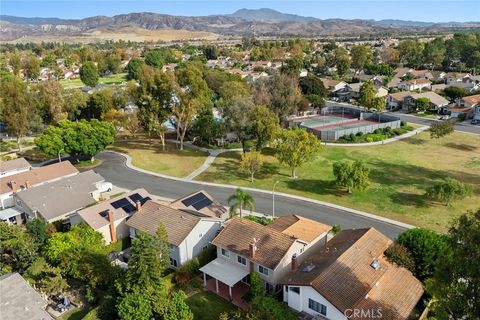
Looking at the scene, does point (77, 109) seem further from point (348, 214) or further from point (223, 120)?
point (348, 214)

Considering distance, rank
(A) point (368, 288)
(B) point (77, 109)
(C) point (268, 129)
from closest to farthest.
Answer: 1. (A) point (368, 288)
2. (C) point (268, 129)
3. (B) point (77, 109)

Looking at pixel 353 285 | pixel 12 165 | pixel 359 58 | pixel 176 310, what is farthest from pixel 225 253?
pixel 359 58

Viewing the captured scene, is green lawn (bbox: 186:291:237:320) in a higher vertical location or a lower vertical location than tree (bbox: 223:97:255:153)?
lower

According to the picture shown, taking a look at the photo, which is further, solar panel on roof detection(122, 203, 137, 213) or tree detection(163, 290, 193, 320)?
solar panel on roof detection(122, 203, 137, 213)

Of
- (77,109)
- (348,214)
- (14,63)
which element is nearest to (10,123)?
(77,109)

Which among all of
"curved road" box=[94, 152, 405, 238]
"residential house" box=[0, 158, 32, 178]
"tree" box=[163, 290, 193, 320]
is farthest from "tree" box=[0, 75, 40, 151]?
"tree" box=[163, 290, 193, 320]

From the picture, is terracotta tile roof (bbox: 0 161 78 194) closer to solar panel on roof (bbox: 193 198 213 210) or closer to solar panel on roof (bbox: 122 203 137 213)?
solar panel on roof (bbox: 122 203 137 213)

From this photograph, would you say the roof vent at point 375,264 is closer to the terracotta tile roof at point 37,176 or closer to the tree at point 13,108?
the terracotta tile roof at point 37,176

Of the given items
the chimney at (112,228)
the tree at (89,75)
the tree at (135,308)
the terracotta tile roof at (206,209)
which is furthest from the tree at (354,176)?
the tree at (89,75)
